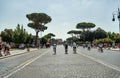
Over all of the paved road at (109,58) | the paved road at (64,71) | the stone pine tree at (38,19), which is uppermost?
the stone pine tree at (38,19)

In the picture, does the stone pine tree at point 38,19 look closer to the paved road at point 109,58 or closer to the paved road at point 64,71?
the paved road at point 109,58

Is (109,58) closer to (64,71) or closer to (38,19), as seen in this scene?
(64,71)

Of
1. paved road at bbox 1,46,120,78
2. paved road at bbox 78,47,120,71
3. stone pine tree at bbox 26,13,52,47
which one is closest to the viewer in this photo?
paved road at bbox 1,46,120,78

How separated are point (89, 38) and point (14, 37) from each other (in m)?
65.6

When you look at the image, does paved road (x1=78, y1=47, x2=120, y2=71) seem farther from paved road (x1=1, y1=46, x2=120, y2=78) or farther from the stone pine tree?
the stone pine tree

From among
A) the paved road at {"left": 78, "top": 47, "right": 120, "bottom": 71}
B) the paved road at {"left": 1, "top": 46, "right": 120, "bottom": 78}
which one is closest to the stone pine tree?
the paved road at {"left": 78, "top": 47, "right": 120, "bottom": 71}

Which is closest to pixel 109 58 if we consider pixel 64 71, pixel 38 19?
pixel 64 71

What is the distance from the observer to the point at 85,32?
526 ft

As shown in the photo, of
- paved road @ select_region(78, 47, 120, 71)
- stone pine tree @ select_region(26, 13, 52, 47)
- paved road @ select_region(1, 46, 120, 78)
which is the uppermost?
stone pine tree @ select_region(26, 13, 52, 47)

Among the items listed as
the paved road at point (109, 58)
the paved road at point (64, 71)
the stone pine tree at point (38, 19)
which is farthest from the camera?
the stone pine tree at point (38, 19)

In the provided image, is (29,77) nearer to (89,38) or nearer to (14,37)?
(14,37)

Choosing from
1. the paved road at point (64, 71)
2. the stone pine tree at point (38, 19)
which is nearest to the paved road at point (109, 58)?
the paved road at point (64, 71)

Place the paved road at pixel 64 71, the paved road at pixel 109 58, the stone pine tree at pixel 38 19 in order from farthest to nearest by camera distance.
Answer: the stone pine tree at pixel 38 19, the paved road at pixel 109 58, the paved road at pixel 64 71

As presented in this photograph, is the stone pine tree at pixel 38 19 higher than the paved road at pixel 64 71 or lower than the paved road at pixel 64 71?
higher
